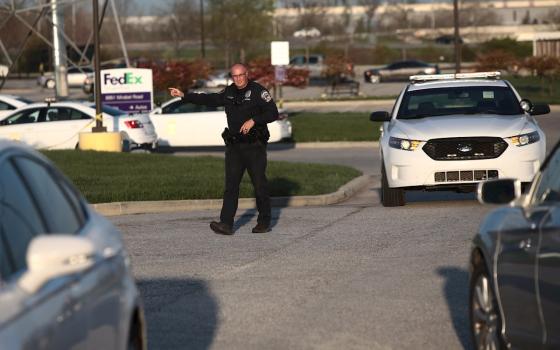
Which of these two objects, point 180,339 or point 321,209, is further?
point 321,209

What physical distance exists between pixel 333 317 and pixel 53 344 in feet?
17.5

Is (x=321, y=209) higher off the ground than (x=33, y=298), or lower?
lower

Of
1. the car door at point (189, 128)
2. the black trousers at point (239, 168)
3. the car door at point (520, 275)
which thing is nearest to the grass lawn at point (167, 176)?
the black trousers at point (239, 168)

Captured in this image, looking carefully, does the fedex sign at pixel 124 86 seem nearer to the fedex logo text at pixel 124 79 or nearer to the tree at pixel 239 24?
the fedex logo text at pixel 124 79

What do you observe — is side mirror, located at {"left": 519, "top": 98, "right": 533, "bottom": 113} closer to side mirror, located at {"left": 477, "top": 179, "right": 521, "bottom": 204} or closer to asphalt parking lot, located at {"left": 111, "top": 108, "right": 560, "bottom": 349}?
asphalt parking lot, located at {"left": 111, "top": 108, "right": 560, "bottom": 349}

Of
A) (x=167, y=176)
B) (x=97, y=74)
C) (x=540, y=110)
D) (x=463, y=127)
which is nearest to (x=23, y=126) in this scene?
(x=97, y=74)

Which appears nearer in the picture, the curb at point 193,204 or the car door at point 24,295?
the car door at point 24,295

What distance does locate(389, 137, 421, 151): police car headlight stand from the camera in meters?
18.5

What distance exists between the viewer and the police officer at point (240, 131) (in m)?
→ 15.9

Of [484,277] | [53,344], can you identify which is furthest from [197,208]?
[53,344]

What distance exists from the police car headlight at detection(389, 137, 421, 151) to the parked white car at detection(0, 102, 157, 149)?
13694 mm

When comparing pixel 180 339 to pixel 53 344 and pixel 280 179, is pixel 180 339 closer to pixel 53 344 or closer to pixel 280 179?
pixel 53 344

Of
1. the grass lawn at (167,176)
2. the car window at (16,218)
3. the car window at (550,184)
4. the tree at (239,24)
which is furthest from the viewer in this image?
the tree at (239,24)

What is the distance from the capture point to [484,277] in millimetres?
8094
